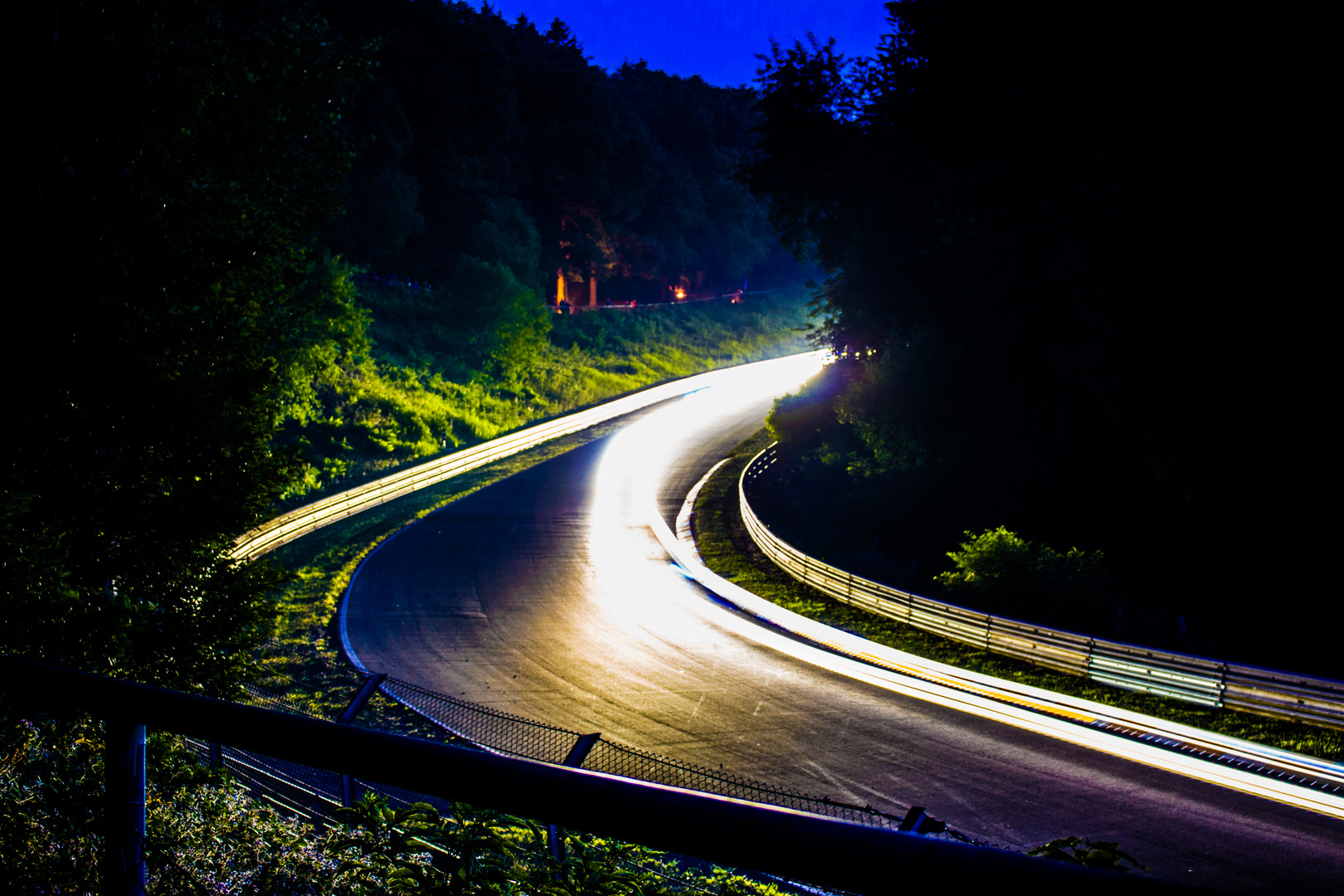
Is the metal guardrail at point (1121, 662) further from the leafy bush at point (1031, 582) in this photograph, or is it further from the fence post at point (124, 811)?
the fence post at point (124, 811)

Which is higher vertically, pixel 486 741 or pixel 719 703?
pixel 719 703

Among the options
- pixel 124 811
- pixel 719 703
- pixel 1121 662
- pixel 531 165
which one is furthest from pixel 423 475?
pixel 531 165

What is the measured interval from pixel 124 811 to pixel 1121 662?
15.0 metres

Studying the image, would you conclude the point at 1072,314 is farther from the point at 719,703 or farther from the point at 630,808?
the point at 630,808

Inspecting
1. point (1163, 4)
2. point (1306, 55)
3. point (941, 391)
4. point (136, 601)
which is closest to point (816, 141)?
point (941, 391)

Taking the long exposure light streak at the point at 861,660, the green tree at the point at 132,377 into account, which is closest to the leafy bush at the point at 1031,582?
the long exposure light streak at the point at 861,660

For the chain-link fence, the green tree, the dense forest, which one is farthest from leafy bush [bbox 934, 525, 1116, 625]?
the green tree

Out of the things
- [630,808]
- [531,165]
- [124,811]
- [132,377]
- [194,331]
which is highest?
[531,165]

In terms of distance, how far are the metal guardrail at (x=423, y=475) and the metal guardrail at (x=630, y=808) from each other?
1161cm

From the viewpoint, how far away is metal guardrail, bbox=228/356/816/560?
2358 cm

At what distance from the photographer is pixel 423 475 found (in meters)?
31.2

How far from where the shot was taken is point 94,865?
7.44 feet

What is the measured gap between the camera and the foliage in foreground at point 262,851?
2250 mm

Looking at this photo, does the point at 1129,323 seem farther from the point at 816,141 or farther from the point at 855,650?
the point at 816,141
